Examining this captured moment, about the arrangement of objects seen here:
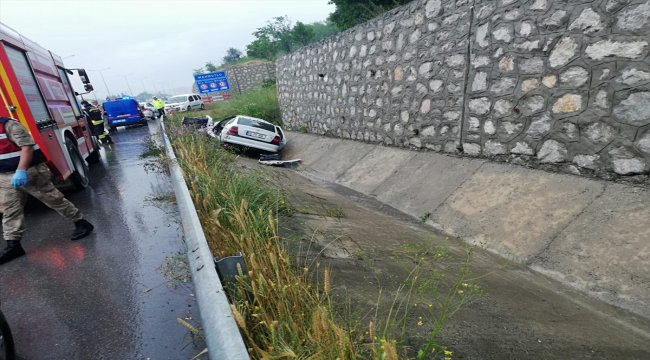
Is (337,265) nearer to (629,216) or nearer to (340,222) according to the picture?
(340,222)

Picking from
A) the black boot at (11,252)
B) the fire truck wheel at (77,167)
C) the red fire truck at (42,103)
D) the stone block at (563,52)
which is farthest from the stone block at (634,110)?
the fire truck wheel at (77,167)

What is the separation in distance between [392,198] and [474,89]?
2.24 meters

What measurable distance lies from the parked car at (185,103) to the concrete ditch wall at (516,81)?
87.6 ft

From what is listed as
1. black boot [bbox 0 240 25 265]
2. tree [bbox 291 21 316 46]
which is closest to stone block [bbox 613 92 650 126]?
black boot [bbox 0 240 25 265]

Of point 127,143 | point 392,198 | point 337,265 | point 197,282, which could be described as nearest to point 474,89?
point 392,198

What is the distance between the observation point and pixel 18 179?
4.24m

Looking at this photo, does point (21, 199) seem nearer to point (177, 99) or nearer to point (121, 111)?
point (121, 111)

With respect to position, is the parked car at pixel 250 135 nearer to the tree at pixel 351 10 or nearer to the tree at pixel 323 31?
the tree at pixel 351 10

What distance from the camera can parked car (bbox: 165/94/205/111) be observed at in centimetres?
3127

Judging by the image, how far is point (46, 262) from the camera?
4156 millimetres

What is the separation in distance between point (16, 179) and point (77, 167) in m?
3.19

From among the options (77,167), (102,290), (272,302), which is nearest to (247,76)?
(77,167)

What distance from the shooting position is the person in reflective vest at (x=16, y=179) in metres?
4.25

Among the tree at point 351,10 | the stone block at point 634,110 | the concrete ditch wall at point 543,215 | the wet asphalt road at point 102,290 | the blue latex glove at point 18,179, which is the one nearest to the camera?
the wet asphalt road at point 102,290
